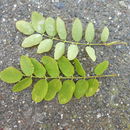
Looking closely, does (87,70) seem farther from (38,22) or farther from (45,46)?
(38,22)

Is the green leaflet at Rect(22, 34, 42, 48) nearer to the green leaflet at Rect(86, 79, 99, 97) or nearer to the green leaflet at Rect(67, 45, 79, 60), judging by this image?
the green leaflet at Rect(67, 45, 79, 60)

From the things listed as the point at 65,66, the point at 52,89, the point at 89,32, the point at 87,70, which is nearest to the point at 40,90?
the point at 52,89

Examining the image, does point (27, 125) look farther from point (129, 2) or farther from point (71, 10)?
point (129, 2)

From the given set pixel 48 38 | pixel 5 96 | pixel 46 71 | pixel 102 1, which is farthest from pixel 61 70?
pixel 102 1

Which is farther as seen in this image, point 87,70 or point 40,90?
point 87,70

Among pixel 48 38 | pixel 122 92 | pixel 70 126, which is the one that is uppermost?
pixel 48 38

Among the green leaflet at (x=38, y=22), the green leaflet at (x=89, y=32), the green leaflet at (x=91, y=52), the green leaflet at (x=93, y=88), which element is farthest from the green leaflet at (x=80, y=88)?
the green leaflet at (x=38, y=22)
